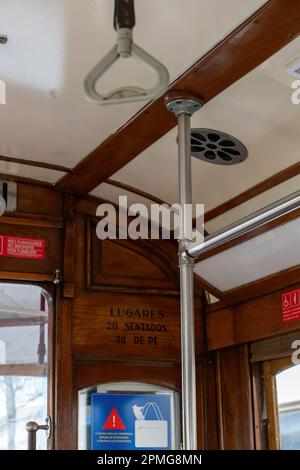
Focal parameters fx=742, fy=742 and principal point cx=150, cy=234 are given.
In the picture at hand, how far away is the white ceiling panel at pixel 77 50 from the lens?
2432 millimetres

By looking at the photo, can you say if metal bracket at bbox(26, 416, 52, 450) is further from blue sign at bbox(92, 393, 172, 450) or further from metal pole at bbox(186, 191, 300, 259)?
metal pole at bbox(186, 191, 300, 259)

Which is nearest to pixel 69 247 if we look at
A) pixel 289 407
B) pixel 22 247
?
pixel 22 247

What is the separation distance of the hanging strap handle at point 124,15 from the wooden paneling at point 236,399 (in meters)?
2.69

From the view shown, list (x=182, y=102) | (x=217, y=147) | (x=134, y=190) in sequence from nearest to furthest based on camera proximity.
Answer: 1. (x=182, y=102)
2. (x=217, y=147)
3. (x=134, y=190)

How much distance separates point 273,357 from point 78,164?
1391 mm

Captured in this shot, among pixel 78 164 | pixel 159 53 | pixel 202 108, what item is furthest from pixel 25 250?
pixel 159 53

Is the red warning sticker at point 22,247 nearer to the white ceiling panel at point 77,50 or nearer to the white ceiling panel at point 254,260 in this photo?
the white ceiling panel at point 77,50

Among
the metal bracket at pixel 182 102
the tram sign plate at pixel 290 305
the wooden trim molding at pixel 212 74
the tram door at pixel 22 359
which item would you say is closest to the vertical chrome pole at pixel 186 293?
the metal bracket at pixel 182 102

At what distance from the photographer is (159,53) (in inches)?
106

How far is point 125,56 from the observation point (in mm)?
1545

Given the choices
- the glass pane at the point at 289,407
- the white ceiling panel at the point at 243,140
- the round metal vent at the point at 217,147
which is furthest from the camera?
the glass pane at the point at 289,407

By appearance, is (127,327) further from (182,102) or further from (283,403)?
(182,102)

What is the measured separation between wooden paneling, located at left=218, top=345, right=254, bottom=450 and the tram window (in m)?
0.12
